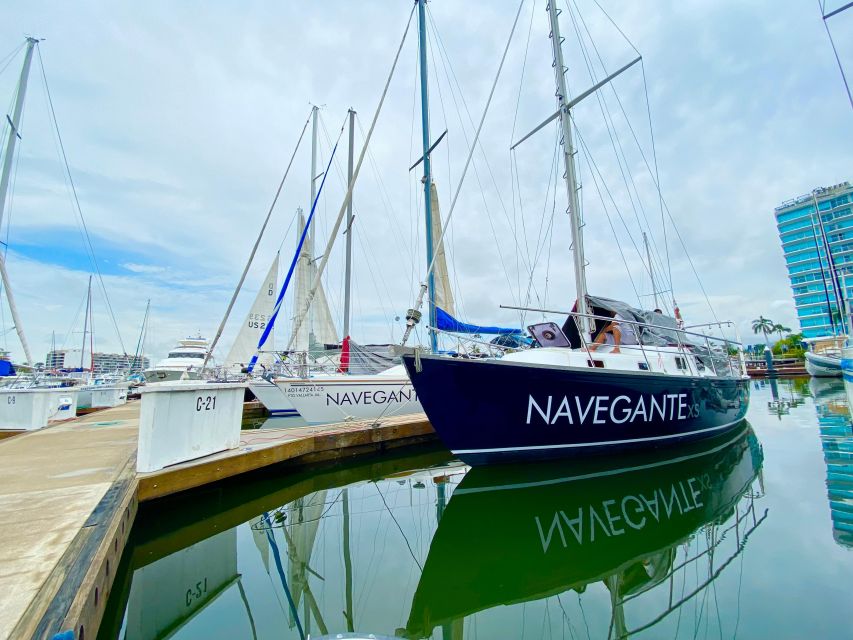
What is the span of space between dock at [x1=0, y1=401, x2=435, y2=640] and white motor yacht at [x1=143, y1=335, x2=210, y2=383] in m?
9.88

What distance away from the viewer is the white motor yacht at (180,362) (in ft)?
73.2

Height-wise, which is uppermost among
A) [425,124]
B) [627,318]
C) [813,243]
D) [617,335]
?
[813,243]

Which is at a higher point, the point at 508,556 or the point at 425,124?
the point at 425,124

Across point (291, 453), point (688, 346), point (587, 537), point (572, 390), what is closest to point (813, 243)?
point (688, 346)

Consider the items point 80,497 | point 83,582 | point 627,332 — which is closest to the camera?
point 83,582

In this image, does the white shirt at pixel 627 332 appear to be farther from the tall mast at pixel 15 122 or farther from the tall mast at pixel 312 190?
the tall mast at pixel 15 122

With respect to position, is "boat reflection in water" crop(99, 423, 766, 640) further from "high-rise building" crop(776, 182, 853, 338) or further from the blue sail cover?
"high-rise building" crop(776, 182, 853, 338)

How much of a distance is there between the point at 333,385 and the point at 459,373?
6.14 m

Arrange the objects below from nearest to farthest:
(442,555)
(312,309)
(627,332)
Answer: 1. (442,555)
2. (627,332)
3. (312,309)

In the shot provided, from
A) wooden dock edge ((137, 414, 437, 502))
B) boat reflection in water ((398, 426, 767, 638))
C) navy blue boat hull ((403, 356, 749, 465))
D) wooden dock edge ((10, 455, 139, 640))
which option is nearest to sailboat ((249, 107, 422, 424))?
wooden dock edge ((137, 414, 437, 502))

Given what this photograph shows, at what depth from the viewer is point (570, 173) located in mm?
9156

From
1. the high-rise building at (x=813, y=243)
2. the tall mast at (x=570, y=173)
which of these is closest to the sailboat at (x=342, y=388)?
the tall mast at (x=570, y=173)

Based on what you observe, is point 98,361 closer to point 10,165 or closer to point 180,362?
point 180,362

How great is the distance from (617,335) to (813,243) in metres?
91.2
